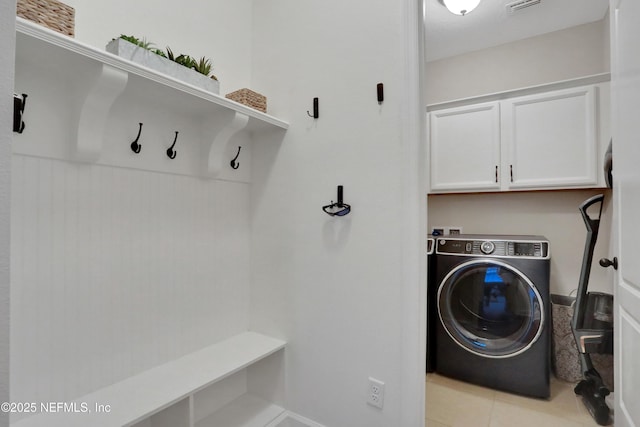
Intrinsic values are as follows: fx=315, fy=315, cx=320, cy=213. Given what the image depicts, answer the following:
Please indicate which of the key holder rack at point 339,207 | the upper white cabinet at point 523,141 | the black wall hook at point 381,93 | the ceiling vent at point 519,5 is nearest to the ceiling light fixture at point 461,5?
the ceiling vent at point 519,5

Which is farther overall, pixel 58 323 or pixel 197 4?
pixel 197 4

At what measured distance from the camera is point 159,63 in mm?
1215

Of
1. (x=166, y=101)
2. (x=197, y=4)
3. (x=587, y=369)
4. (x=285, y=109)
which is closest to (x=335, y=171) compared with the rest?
(x=285, y=109)

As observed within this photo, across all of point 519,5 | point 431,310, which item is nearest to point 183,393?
point 431,310

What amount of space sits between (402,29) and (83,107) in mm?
1294

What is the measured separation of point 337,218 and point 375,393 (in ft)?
2.64

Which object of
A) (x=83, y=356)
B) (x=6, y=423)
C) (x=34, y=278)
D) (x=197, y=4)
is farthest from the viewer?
(x=197, y=4)

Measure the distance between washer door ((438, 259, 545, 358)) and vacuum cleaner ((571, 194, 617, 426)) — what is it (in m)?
0.21

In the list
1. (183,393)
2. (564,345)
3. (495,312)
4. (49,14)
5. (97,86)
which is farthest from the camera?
(564,345)

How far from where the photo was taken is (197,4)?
159 centimetres

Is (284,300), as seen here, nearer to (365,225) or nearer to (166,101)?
(365,225)

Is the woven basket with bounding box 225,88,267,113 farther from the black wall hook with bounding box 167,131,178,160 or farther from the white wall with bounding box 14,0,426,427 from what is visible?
the black wall hook with bounding box 167,131,178,160

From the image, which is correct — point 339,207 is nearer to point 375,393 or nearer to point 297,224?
point 297,224

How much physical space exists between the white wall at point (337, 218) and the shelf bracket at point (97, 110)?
2.63 feet
